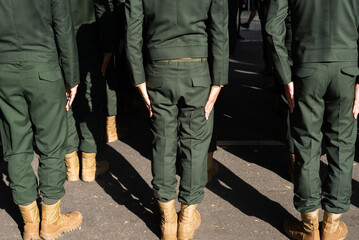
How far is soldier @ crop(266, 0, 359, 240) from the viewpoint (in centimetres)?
307

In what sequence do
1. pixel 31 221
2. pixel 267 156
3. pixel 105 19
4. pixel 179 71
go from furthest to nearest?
pixel 267 156
pixel 105 19
pixel 31 221
pixel 179 71

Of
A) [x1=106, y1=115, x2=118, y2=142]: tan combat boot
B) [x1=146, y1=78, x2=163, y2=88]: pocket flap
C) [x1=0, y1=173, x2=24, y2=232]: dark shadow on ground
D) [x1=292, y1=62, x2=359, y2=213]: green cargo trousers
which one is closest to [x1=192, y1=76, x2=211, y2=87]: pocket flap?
[x1=146, y1=78, x2=163, y2=88]: pocket flap

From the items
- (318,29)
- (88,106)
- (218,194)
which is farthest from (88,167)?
(318,29)

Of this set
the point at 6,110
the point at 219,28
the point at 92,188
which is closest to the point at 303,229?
the point at 219,28

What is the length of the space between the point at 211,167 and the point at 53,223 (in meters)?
1.70

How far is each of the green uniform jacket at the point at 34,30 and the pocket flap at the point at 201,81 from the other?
3.21ft

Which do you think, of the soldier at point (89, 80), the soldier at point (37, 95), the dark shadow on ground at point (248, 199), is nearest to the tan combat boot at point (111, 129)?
the soldier at point (89, 80)

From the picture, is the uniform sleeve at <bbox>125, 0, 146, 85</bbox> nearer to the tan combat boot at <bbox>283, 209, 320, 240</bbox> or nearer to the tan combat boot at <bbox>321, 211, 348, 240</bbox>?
the tan combat boot at <bbox>283, 209, 320, 240</bbox>

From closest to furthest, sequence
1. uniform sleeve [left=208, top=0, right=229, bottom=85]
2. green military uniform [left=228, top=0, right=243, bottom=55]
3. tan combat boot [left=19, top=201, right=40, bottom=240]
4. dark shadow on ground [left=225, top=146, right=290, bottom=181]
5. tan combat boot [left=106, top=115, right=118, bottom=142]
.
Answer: uniform sleeve [left=208, top=0, right=229, bottom=85]
tan combat boot [left=19, top=201, right=40, bottom=240]
dark shadow on ground [left=225, top=146, right=290, bottom=181]
green military uniform [left=228, top=0, right=243, bottom=55]
tan combat boot [left=106, top=115, right=118, bottom=142]

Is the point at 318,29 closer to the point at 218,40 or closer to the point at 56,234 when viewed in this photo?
the point at 218,40

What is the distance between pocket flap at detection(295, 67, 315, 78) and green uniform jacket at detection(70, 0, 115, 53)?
187 centimetres

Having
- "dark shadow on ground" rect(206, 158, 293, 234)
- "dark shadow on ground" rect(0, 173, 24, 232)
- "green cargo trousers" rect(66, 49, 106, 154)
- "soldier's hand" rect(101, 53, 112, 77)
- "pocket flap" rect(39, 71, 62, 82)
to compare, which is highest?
"pocket flap" rect(39, 71, 62, 82)

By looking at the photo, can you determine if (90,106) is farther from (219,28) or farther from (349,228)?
(349,228)

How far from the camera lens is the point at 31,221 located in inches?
139
